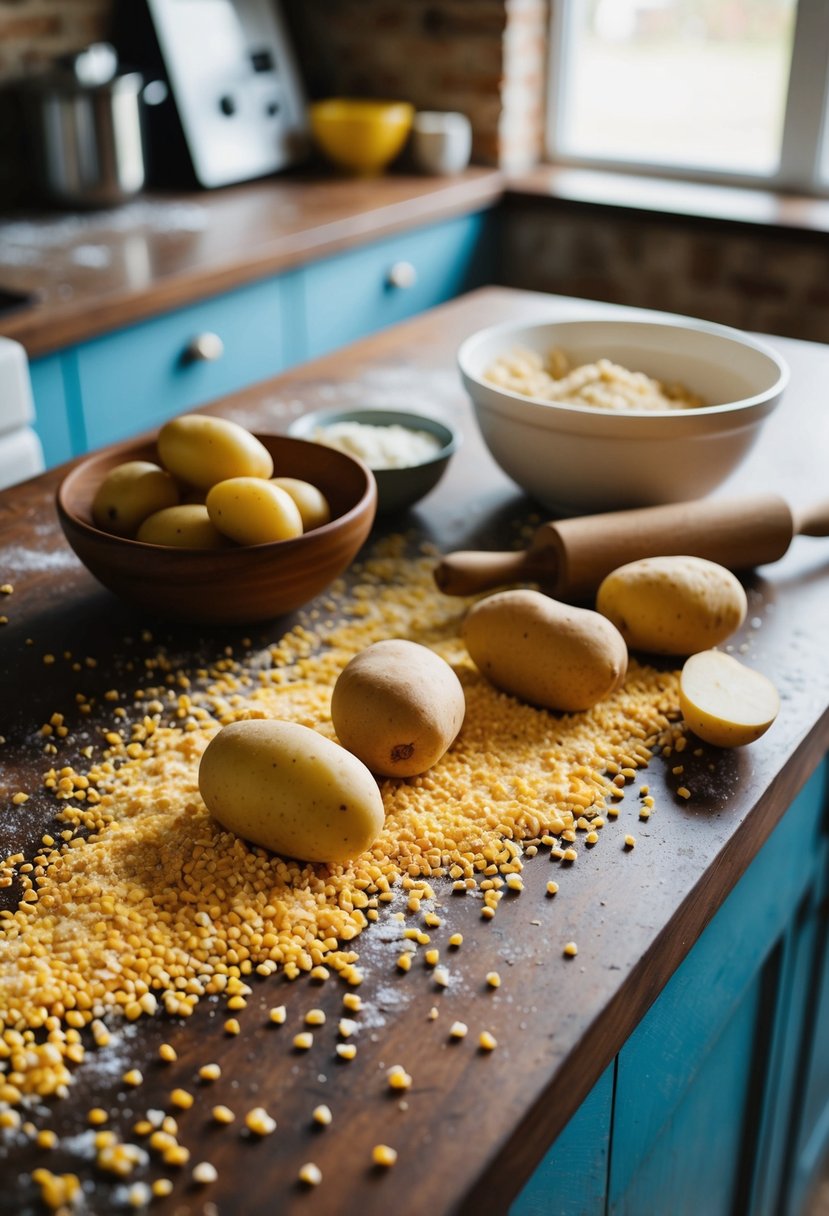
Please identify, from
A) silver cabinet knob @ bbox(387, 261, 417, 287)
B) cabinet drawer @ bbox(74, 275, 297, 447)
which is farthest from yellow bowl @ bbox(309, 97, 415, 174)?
cabinet drawer @ bbox(74, 275, 297, 447)

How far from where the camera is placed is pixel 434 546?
49.2 inches

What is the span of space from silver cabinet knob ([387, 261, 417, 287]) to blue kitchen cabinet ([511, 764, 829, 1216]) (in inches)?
72.5

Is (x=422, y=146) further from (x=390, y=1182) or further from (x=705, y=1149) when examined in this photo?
(x=390, y=1182)

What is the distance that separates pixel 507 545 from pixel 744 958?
1.50 ft

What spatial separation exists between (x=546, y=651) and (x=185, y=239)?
1.86 meters

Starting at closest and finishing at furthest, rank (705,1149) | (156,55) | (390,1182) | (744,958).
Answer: (390,1182) < (744,958) < (705,1149) < (156,55)

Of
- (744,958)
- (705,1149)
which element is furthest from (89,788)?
(705,1149)

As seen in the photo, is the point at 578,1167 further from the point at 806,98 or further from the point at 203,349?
the point at 806,98

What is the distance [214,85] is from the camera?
2.88 m

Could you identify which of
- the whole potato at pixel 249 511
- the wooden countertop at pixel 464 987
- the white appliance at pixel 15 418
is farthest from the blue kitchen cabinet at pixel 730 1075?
the white appliance at pixel 15 418

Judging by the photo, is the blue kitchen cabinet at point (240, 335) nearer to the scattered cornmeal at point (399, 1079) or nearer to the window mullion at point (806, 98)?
the window mullion at point (806, 98)

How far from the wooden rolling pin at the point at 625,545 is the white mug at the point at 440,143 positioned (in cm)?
218

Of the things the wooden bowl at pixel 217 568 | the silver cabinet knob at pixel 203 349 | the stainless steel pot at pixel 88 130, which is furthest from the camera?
the stainless steel pot at pixel 88 130

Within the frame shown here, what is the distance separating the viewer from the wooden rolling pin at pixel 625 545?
1.10 meters
